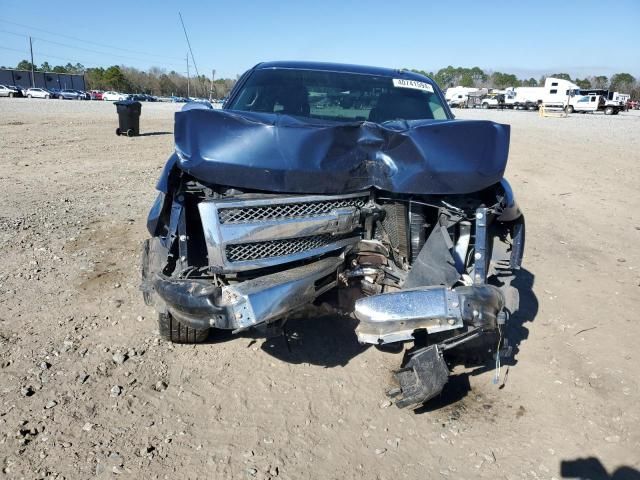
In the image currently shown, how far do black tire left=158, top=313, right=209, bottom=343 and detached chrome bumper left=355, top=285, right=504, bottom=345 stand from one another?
133 cm

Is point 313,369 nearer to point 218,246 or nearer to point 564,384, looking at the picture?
point 218,246

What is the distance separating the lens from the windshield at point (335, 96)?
4.10 meters

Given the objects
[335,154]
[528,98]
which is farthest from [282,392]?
[528,98]

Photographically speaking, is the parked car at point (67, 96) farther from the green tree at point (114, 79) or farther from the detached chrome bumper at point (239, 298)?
the detached chrome bumper at point (239, 298)

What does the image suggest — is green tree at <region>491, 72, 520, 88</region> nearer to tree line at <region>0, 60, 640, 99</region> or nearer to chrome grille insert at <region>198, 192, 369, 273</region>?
tree line at <region>0, 60, 640, 99</region>

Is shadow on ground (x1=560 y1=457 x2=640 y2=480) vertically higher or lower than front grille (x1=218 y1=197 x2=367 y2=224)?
lower

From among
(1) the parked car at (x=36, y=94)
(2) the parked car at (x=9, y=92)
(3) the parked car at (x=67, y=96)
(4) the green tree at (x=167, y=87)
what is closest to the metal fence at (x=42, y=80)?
(4) the green tree at (x=167, y=87)

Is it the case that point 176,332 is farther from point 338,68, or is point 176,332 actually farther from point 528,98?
point 528,98

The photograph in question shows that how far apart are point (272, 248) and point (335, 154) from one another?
2.04 ft

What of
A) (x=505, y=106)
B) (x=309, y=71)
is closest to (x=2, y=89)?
(x=505, y=106)

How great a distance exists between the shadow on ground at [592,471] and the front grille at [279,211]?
1.77 metres

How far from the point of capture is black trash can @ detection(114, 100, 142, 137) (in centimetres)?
1491

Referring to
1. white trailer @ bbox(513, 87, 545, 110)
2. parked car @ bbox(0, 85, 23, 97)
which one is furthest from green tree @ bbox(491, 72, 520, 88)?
parked car @ bbox(0, 85, 23, 97)

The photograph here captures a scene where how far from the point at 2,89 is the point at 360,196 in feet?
212
